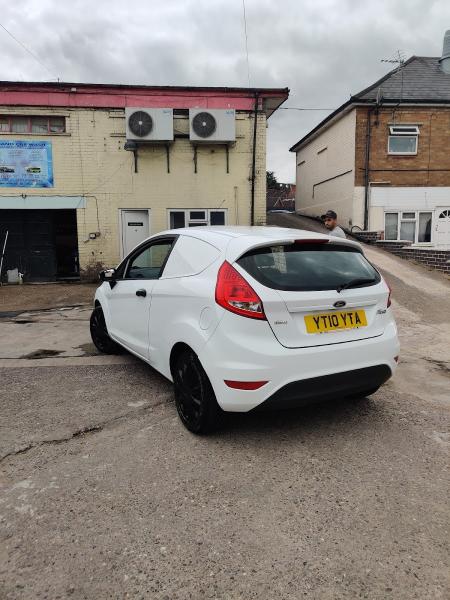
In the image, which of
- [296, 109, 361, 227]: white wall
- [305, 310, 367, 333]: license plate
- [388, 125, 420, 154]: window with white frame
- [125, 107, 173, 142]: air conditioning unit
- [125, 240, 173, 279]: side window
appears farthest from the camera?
[296, 109, 361, 227]: white wall

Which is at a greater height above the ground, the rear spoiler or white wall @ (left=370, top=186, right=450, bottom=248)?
white wall @ (left=370, top=186, right=450, bottom=248)

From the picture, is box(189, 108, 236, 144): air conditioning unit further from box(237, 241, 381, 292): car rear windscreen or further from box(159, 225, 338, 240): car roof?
box(237, 241, 381, 292): car rear windscreen

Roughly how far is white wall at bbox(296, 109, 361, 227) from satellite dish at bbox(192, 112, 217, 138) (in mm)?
6468

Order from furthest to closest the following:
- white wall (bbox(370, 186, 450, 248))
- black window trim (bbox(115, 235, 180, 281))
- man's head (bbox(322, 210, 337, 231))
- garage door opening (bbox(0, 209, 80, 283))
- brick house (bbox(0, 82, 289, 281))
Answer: white wall (bbox(370, 186, 450, 248))
garage door opening (bbox(0, 209, 80, 283))
brick house (bbox(0, 82, 289, 281))
man's head (bbox(322, 210, 337, 231))
black window trim (bbox(115, 235, 180, 281))

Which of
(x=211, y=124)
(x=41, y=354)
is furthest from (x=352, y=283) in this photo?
(x=211, y=124)

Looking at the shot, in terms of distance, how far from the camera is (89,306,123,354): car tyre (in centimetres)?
519

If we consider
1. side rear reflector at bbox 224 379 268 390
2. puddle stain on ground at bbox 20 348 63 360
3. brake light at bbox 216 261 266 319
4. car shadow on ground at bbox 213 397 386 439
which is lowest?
car shadow on ground at bbox 213 397 386 439

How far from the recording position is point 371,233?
15.5 m

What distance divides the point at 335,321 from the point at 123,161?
10848 mm

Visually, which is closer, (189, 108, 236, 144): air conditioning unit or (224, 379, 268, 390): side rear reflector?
(224, 379, 268, 390): side rear reflector

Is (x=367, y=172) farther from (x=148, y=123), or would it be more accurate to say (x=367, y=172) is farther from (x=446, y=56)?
(x=148, y=123)

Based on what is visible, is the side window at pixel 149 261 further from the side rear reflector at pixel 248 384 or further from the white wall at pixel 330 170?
the white wall at pixel 330 170

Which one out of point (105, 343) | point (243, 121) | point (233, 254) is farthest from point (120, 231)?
point (233, 254)

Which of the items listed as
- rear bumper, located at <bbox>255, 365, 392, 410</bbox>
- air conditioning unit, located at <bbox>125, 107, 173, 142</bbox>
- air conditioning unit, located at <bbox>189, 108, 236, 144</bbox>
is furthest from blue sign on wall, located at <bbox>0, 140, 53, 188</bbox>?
rear bumper, located at <bbox>255, 365, 392, 410</bbox>
